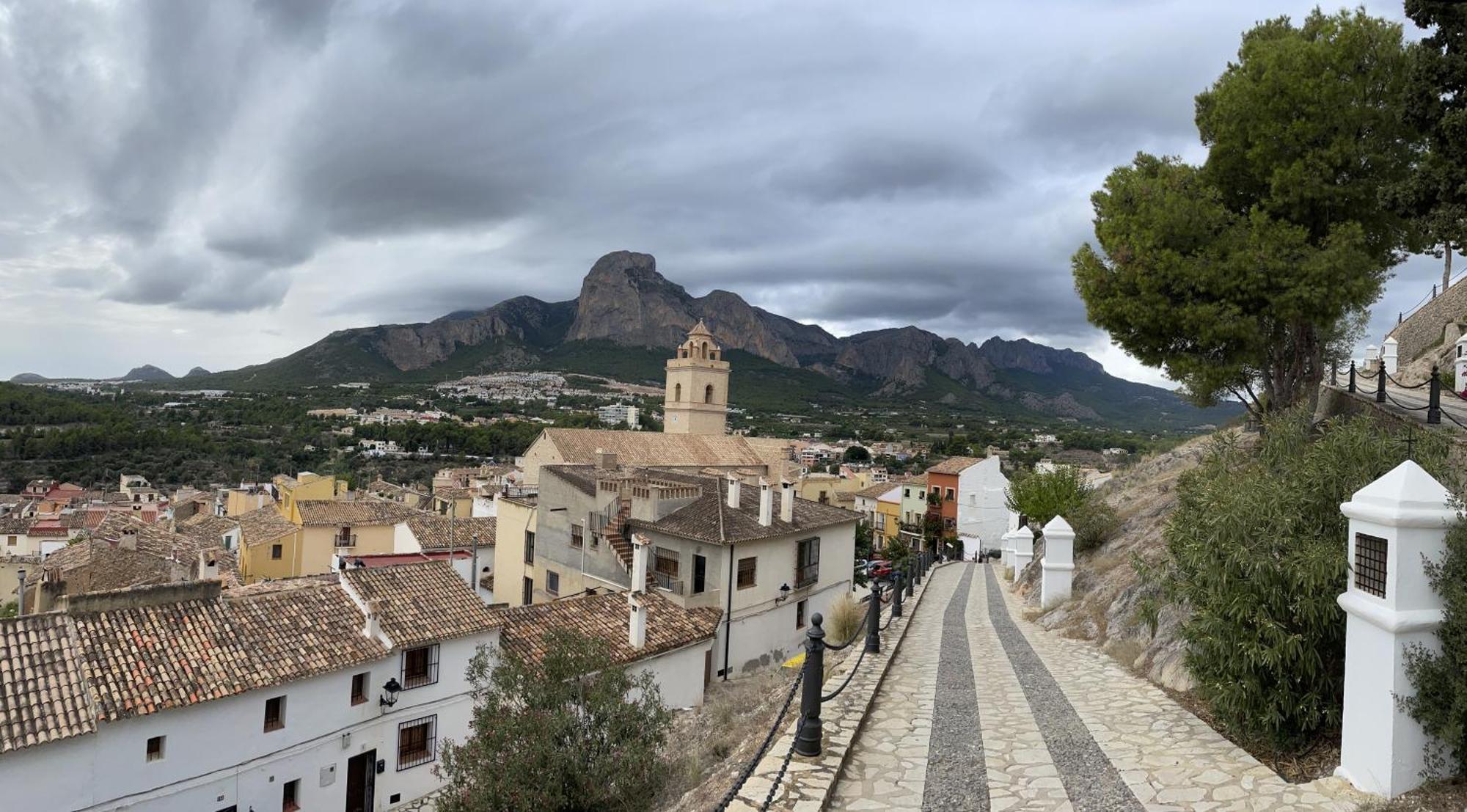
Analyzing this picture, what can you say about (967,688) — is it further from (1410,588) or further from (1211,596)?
(1410,588)

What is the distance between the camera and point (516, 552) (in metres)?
27.5

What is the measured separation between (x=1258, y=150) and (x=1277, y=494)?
9517 millimetres

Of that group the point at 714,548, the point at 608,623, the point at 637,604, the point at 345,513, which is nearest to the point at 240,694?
the point at 608,623

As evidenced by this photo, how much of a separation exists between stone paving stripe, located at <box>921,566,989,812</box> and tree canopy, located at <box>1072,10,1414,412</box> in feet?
22.5

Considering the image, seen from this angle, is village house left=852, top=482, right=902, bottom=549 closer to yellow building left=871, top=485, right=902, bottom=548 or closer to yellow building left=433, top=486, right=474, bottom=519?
yellow building left=871, top=485, right=902, bottom=548

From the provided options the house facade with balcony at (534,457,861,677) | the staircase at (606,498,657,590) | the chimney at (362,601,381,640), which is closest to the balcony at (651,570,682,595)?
the house facade with balcony at (534,457,861,677)

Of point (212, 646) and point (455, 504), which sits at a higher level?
point (212, 646)

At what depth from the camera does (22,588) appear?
20641 millimetres

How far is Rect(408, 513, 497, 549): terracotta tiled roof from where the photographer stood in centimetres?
3059

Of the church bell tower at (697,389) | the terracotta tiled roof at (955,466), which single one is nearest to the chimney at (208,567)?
the church bell tower at (697,389)

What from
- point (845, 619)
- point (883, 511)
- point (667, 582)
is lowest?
point (883, 511)

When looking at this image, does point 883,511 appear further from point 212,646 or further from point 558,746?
point 558,746

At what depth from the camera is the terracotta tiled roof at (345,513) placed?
32.2 metres

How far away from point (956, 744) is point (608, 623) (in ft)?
39.2
